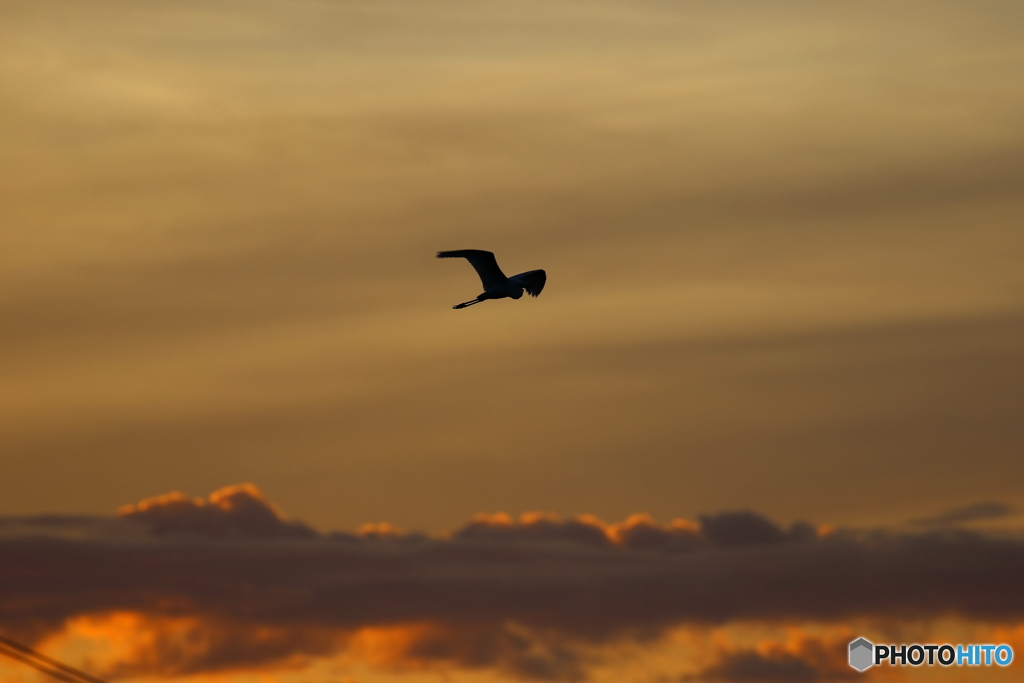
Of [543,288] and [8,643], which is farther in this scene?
[543,288]

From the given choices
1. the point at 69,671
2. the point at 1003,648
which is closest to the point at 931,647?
the point at 1003,648

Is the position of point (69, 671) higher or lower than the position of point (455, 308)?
lower

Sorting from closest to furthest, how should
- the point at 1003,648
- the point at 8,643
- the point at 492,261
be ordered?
the point at 8,643
the point at 492,261
the point at 1003,648

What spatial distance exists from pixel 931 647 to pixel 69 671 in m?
78.2

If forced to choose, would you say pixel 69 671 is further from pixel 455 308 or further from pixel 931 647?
pixel 931 647

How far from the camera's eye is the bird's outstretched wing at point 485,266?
8362 cm

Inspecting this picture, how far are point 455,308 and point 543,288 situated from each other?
583 cm

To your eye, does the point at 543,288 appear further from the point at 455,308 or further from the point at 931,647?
the point at 931,647

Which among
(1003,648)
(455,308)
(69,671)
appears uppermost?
(455,308)

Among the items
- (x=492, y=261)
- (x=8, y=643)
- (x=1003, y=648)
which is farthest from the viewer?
(x=1003, y=648)

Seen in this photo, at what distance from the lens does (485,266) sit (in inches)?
3334

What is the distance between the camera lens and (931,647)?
103 m

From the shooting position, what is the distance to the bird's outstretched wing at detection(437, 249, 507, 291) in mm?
83625

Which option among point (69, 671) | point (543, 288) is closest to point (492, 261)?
point (543, 288)
